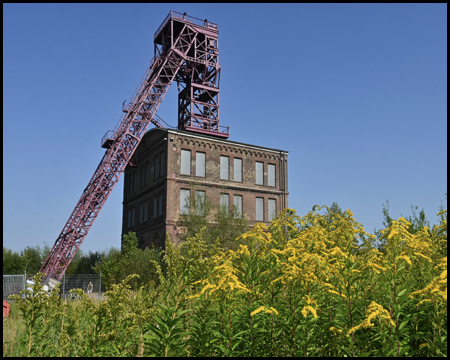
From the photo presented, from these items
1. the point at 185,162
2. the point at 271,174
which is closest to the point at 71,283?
the point at 185,162

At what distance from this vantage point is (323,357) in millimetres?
4410

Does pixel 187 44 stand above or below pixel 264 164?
above

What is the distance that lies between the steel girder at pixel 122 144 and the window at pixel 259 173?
9.84 metres

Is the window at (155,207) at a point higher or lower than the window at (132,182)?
lower

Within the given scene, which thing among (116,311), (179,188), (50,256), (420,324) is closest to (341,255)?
(420,324)

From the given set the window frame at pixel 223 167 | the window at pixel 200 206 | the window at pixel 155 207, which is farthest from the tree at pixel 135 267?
the window frame at pixel 223 167

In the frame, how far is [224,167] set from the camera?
35.4 m

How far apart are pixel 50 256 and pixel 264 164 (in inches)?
794

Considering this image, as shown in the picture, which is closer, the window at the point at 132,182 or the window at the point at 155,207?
the window at the point at 155,207

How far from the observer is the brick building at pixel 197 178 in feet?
108

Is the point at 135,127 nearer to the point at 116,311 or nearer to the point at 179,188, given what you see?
the point at 179,188

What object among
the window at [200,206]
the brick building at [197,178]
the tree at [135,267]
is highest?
the brick building at [197,178]

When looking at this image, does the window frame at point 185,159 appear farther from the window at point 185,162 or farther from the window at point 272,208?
the window at point 272,208

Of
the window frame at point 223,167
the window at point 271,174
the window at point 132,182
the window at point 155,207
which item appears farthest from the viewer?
the window at point 132,182
